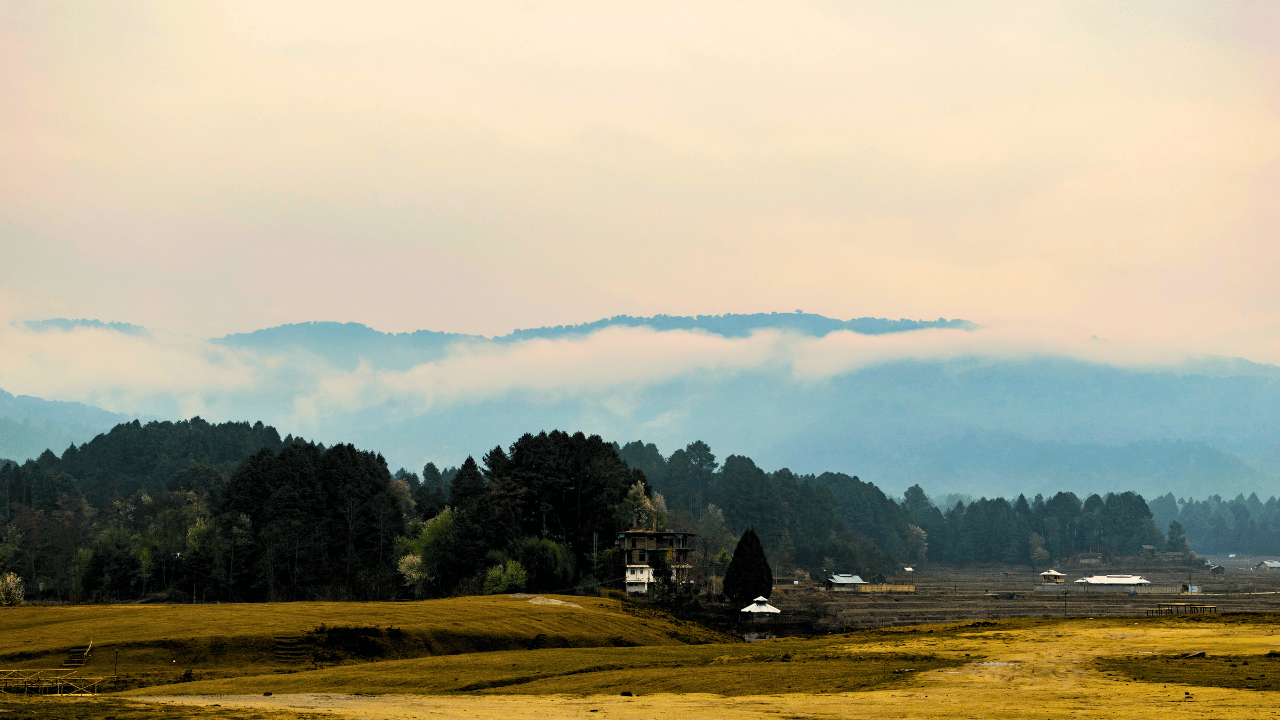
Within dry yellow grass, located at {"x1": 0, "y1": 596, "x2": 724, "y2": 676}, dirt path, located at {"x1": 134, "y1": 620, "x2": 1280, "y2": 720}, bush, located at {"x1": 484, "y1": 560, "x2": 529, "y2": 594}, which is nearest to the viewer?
dirt path, located at {"x1": 134, "y1": 620, "x2": 1280, "y2": 720}

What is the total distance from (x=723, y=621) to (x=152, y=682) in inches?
3214

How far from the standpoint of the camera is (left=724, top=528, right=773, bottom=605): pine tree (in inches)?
5231

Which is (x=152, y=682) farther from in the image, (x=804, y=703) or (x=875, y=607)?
(x=875, y=607)

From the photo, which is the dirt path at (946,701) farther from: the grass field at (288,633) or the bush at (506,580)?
the bush at (506,580)

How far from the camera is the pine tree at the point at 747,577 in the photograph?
5231 inches

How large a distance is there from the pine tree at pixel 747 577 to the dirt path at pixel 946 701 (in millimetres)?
72487

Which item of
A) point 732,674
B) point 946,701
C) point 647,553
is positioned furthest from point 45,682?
point 647,553

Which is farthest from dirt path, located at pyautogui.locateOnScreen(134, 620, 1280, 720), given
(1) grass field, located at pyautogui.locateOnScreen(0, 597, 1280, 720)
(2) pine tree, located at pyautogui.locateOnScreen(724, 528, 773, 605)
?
(2) pine tree, located at pyautogui.locateOnScreen(724, 528, 773, 605)

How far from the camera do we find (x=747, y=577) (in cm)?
13288

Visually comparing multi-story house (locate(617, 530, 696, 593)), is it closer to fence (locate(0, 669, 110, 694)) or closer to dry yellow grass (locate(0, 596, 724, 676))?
dry yellow grass (locate(0, 596, 724, 676))

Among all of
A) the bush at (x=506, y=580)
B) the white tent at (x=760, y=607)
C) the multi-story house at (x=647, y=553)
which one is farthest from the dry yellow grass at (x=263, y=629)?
the bush at (x=506, y=580)

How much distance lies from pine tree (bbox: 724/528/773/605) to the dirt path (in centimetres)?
7249

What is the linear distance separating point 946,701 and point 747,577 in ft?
292

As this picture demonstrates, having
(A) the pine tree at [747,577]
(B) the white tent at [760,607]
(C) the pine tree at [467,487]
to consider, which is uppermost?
(C) the pine tree at [467,487]
